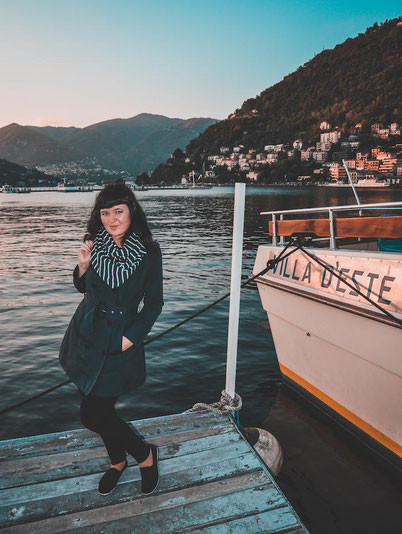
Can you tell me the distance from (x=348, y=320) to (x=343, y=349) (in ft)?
1.29

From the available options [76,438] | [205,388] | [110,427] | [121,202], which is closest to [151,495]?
[110,427]

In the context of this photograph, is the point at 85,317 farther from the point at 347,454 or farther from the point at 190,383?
the point at 190,383

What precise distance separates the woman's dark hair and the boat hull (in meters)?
2.43

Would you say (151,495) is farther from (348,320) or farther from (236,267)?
Result: (348,320)

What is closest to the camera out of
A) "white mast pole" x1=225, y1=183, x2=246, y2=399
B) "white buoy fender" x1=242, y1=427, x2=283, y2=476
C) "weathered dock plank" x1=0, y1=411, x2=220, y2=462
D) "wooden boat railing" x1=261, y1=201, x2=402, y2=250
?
"weathered dock plank" x1=0, y1=411, x2=220, y2=462

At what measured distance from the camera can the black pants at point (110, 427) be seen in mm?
2568

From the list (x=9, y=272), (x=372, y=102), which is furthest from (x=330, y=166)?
(x=9, y=272)

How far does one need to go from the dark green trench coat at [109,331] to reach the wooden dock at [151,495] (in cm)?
91

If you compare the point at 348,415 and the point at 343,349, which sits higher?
the point at 343,349

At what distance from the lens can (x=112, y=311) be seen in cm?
253

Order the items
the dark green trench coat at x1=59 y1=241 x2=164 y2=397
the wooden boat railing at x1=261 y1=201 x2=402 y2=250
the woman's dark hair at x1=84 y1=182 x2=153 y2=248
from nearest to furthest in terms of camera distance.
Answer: the dark green trench coat at x1=59 y1=241 x2=164 y2=397
the woman's dark hair at x1=84 y1=182 x2=153 y2=248
the wooden boat railing at x1=261 y1=201 x2=402 y2=250

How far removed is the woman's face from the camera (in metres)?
2.65

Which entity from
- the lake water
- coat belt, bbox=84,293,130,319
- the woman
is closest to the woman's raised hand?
the woman

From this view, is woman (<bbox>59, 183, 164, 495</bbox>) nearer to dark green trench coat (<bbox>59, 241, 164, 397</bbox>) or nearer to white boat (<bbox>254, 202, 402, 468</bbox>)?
dark green trench coat (<bbox>59, 241, 164, 397</bbox>)
